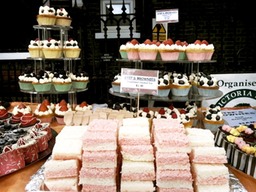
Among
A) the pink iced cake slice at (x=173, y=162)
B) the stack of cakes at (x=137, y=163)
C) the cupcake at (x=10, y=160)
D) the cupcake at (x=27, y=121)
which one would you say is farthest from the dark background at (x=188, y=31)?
the pink iced cake slice at (x=173, y=162)

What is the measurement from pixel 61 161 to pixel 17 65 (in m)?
5.66

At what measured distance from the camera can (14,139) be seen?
2.10 m

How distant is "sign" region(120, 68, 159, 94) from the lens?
232cm

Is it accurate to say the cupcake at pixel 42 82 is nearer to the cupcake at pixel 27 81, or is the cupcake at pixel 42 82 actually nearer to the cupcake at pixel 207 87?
the cupcake at pixel 27 81

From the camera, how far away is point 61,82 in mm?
3600

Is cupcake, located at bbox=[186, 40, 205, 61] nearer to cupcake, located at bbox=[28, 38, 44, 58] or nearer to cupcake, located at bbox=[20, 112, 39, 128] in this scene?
cupcake, located at bbox=[20, 112, 39, 128]

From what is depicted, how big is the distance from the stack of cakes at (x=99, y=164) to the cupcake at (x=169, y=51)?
1.50 m

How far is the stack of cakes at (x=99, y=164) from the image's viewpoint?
1.57 metres

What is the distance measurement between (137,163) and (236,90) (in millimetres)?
3071

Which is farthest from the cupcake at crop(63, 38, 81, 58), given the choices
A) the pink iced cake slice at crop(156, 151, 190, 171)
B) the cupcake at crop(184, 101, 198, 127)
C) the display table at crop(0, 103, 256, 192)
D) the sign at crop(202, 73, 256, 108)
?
the pink iced cake slice at crop(156, 151, 190, 171)

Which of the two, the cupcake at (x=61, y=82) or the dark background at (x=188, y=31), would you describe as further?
the dark background at (x=188, y=31)

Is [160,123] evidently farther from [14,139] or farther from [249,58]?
[249,58]

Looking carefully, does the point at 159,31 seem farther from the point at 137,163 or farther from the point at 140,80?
the point at 137,163

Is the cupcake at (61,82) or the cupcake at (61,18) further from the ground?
the cupcake at (61,18)
